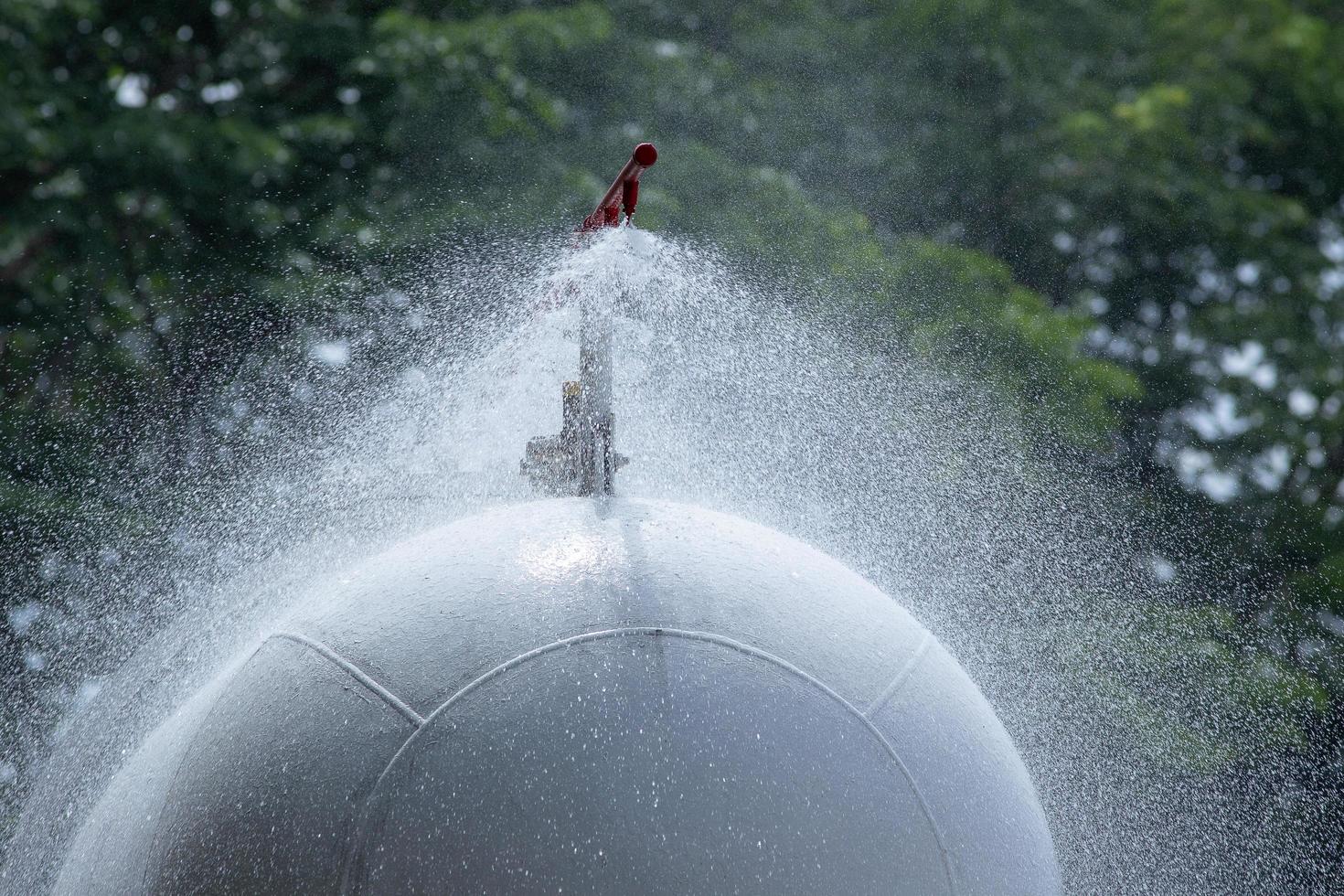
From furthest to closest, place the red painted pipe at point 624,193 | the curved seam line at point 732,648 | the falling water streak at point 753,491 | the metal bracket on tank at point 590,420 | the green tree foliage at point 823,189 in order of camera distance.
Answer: the green tree foliage at point 823,189 → the falling water streak at point 753,491 → the metal bracket on tank at point 590,420 → the red painted pipe at point 624,193 → the curved seam line at point 732,648

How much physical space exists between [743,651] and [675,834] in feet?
A: 1.38

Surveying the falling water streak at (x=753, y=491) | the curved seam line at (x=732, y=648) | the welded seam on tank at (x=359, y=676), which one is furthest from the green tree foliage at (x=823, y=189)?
the curved seam line at (x=732, y=648)

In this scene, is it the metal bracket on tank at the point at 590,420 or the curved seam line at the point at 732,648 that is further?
the metal bracket on tank at the point at 590,420

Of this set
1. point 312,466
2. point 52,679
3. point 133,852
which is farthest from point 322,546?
point 52,679

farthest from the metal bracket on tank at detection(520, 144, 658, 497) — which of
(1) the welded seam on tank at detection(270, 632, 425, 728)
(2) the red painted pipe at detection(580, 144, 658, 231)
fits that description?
(1) the welded seam on tank at detection(270, 632, 425, 728)

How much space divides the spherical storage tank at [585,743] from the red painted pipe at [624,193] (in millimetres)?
771

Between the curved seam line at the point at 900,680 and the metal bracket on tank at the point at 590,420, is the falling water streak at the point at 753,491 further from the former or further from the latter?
the curved seam line at the point at 900,680

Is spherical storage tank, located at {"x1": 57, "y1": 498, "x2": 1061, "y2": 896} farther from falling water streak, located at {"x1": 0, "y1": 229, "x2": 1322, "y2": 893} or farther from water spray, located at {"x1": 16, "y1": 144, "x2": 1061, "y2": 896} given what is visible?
falling water streak, located at {"x1": 0, "y1": 229, "x2": 1322, "y2": 893}

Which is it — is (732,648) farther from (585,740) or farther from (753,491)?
(753,491)

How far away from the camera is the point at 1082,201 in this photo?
1180 cm

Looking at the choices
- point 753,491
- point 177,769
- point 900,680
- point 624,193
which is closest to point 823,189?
point 753,491

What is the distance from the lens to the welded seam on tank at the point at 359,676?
284 centimetres

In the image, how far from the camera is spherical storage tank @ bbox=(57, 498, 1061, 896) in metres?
2.70

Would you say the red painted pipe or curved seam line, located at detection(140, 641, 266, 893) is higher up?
the red painted pipe
